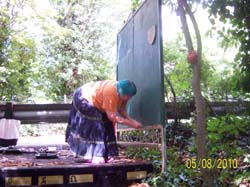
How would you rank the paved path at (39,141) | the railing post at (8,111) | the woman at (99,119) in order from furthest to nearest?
the paved path at (39,141) → the railing post at (8,111) → the woman at (99,119)

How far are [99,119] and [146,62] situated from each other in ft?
3.27

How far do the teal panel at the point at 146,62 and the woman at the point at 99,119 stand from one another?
11.3 inches

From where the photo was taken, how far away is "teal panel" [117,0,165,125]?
420 cm

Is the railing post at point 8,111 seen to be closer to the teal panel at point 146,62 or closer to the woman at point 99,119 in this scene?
the teal panel at point 146,62

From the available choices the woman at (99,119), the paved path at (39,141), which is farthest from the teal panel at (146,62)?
the paved path at (39,141)

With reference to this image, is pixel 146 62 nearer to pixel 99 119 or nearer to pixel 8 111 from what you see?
pixel 99 119

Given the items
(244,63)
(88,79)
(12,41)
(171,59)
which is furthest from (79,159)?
(88,79)

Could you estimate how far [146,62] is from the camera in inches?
185

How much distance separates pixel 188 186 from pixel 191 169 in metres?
0.31

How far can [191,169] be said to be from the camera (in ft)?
11.7

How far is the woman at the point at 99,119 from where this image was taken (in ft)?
13.6

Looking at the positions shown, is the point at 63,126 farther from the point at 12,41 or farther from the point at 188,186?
the point at 188,186

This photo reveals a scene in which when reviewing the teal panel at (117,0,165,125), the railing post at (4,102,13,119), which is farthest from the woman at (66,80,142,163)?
the railing post at (4,102,13,119)

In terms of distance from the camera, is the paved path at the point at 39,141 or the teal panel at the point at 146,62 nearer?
the teal panel at the point at 146,62
